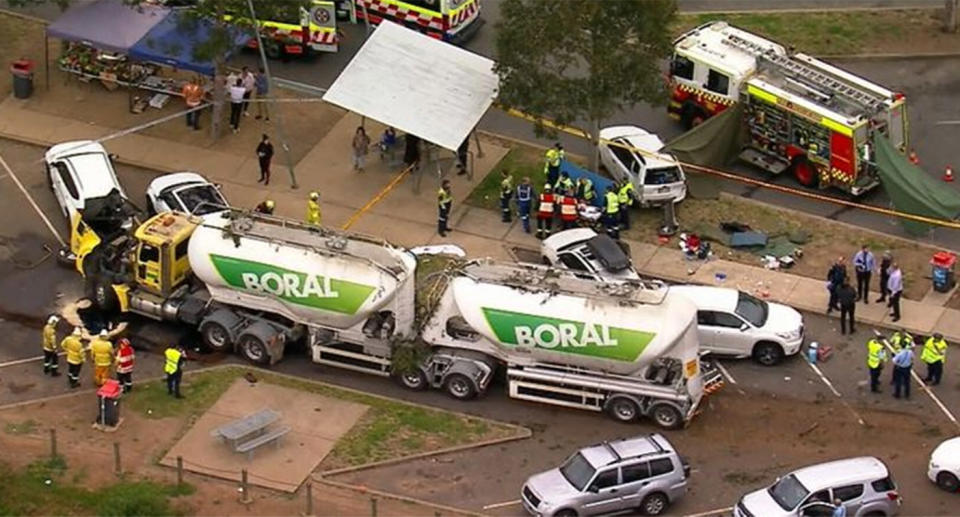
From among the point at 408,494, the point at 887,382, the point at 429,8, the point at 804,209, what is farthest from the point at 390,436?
the point at 429,8

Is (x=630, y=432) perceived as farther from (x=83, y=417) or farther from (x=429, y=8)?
(x=429, y=8)

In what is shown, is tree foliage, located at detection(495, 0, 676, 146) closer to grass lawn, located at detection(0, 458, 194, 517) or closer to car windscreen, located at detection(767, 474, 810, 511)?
car windscreen, located at detection(767, 474, 810, 511)

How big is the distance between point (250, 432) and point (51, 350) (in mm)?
5230

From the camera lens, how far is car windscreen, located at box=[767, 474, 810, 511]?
3709cm

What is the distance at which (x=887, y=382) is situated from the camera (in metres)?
42.6

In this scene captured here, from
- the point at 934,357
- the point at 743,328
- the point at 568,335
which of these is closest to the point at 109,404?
the point at 568,335

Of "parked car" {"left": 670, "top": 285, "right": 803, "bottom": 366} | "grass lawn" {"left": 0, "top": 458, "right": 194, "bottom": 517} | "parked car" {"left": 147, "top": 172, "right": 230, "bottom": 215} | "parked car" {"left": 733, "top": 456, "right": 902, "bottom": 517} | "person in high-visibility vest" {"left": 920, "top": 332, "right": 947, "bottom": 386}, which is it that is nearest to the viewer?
"parked car" {"left": 733, "top": 456, "right": 902, "bottom": 517}

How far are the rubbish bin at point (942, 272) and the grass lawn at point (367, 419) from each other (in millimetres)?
11133

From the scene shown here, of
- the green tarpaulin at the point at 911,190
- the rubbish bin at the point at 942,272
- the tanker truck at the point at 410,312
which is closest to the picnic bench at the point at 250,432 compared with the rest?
the tanker truck at the point at 410,312

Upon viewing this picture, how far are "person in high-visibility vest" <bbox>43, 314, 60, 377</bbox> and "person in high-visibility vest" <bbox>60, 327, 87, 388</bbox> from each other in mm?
262

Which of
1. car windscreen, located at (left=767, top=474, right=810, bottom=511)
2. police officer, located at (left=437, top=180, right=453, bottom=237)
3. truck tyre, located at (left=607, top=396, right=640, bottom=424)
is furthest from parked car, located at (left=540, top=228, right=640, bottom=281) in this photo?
car windscreen, located at (left=767, top=474, right=810, bottom=511)

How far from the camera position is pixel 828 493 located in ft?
122

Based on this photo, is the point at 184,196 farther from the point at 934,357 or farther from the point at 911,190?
the point at 934,357

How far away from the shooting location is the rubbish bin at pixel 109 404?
1588 inches
